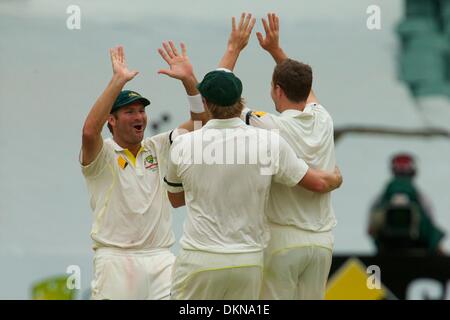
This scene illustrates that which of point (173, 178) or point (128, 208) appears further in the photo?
point (128, 208)

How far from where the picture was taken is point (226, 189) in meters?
6.14

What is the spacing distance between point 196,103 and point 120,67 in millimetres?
463

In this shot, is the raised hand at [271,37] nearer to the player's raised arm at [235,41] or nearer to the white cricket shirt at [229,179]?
the player's raised arm at [235,41]

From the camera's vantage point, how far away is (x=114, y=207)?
22.7 ft

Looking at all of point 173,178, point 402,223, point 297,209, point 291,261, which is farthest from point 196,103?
point 402,223

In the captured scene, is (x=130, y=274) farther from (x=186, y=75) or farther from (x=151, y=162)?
(x=186, y=75)

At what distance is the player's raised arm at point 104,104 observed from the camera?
6.67m

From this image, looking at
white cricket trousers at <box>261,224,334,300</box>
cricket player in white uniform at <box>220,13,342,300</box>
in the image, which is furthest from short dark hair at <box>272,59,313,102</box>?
white cricket trousers at <box>261,224,334,300</box>

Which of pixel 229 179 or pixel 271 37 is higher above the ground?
pixel 271 37

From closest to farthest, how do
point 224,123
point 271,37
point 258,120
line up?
1. point 224,123
2. point 258,120
3. point 271,37

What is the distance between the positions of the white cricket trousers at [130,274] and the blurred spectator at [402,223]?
3.01 m

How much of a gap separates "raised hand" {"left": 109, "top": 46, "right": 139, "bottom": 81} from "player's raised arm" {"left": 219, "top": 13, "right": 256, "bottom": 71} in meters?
0.50

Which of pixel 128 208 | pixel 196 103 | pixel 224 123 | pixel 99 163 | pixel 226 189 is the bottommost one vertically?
pixel 128 208

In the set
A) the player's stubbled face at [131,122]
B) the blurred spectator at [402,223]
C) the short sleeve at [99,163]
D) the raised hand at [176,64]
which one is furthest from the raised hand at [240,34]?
the blurred spectator at [402,223]
